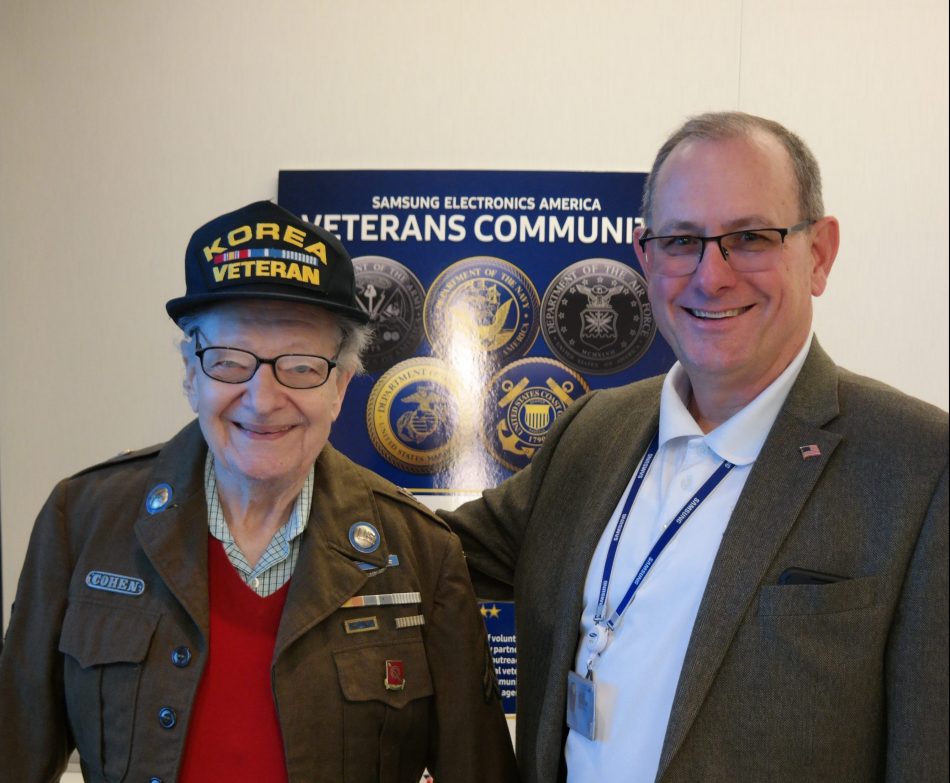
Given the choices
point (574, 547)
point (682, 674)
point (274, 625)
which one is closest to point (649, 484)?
point (574, 547)

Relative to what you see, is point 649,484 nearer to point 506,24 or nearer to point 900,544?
point 900,544

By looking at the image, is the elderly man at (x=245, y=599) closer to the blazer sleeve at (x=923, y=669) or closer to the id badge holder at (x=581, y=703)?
the id badge holder at (x=581, y=703)

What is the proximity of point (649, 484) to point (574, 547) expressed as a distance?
20cm

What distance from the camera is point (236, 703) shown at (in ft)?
5.50

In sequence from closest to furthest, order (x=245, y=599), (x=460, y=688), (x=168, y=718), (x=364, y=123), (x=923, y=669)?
1. (x=923, y=669)
2. (x=168, y=718)
3. (x=245, y=599)
4. (x=460, y=688)
5. (x=364, y=123)

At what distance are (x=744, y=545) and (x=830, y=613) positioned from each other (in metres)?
0.18

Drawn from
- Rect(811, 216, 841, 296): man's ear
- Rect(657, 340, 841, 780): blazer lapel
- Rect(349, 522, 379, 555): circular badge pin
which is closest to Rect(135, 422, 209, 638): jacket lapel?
Rect(349, 522, 379, 555): circular badge pin

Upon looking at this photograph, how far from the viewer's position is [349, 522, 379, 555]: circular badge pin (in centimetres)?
185

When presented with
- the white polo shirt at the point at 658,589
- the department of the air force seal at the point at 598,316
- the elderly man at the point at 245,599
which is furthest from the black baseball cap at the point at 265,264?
the department of the air force seal at the point at 598,316

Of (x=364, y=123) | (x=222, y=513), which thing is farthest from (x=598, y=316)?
(x=222, y=513)

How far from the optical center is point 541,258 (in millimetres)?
2855

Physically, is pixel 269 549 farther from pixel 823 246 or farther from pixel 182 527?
pixel 823 246

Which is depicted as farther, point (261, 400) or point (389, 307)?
point (389, 307)

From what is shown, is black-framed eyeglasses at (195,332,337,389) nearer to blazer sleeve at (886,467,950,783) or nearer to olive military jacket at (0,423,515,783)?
olive military jacket at (0,423,515,783)
